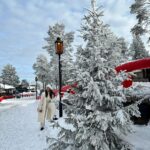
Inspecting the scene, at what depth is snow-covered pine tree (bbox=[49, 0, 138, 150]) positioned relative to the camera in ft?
21.9

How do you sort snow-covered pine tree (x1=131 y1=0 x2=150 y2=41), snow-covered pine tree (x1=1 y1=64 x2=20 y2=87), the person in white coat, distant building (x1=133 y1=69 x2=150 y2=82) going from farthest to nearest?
1. snow-covered pine tree (x1=1 y1=64 x2=20 y2=87)
2. snow-covered pine tree (x1=131 y1=0 x2=150 y2=41)
3. the person in white coat
4. distant building (x1=133 y1=69 x2=150 y2=82)

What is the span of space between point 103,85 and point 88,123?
836 mm

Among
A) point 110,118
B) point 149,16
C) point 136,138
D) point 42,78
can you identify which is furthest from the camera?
point 42,78

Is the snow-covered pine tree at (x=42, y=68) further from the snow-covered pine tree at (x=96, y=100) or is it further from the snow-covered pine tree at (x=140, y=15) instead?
the snow-covered pine tree at (x=96, y=100)

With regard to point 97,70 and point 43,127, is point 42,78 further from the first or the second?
point 97,70

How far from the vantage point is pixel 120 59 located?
709cm

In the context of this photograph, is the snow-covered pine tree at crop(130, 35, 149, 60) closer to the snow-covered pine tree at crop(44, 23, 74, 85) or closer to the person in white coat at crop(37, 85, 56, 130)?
the snow-covered pine tree at crop(44, 23, 74, 85)

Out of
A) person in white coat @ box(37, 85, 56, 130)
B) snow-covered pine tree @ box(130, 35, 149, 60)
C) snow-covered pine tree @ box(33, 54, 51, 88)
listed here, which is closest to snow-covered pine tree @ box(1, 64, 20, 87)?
snow-covered pine tree @ box(33, 54, 51, 88)

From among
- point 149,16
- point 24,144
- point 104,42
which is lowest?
point 24,144

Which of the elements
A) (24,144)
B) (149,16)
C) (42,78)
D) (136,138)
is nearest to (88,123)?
(136,138)

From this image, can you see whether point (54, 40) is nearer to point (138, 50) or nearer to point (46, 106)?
point (138, 50)

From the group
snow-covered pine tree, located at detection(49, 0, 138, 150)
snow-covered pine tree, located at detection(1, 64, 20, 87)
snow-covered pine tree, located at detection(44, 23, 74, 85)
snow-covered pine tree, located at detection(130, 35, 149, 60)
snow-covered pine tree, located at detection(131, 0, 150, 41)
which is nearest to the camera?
snow-covered pine tree, located at detection(49, 0, 138, 150)

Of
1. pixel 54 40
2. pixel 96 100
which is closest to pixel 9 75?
pixel 54 40

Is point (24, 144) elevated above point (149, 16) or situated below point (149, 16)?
below
